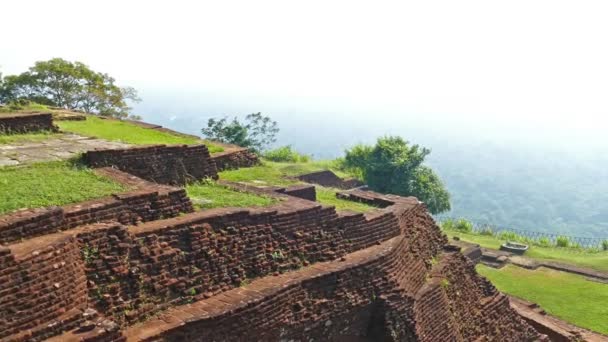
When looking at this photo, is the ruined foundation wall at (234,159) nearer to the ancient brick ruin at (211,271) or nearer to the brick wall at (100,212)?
the ancient brick ruin at (211,271)

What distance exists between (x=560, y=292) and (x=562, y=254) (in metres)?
8.68

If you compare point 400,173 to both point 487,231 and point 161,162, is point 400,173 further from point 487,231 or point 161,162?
point 161,162

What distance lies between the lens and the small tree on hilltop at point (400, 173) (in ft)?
102

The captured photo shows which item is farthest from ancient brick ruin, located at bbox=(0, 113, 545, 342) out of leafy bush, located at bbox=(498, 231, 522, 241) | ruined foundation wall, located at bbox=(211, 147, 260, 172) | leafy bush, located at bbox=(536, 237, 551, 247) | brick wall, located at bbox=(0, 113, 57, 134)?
leafy bush, located at bbox=(498, 231, 522, 241)

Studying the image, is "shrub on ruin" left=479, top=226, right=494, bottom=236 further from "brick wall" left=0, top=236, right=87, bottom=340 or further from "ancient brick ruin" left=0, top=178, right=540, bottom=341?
→ "brick wall" left=0, top=236, right=87, bottom=340

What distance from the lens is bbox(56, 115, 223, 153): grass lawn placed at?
12.3 metres

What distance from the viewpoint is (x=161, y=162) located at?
31.3 ft

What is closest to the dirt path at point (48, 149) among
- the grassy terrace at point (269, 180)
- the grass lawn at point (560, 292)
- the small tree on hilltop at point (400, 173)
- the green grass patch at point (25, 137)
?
A: the green grass patch at point (25, 137)

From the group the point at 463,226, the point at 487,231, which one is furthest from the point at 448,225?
the point at 487,231

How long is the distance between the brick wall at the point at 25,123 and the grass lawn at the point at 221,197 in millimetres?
4112

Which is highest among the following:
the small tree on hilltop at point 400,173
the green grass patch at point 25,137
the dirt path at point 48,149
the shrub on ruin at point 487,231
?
the green grass patch at point 25,137

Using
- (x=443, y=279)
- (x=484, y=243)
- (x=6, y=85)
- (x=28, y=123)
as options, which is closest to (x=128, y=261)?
(x=443, y=279)

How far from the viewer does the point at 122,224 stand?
6.77 metres

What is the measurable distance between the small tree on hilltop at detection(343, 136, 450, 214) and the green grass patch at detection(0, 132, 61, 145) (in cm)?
2163
